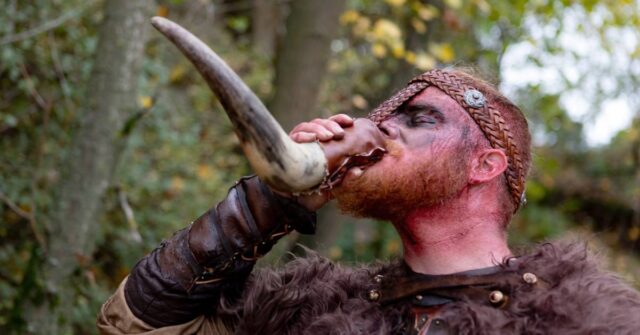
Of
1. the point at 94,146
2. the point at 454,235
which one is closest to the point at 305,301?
the point at 454,235

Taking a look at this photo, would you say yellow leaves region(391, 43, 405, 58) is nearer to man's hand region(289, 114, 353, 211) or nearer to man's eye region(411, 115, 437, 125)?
man's eye region(411, 115, 437, 125)

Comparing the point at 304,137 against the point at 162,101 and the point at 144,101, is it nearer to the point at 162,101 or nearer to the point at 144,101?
the point at 144,101

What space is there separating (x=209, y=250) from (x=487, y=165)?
2.56 ft

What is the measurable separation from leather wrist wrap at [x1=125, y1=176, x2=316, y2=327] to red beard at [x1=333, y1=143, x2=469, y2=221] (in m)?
0.17

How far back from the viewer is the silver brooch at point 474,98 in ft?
8.11

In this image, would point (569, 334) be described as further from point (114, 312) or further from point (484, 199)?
point (114, 312)

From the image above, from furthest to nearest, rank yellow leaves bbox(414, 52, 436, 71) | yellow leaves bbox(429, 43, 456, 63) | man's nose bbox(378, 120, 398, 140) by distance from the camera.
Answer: yellow leaves bbox(429, 43, 456, 63), yellow leaves bbox(414, 52, 436, 71), man's nose bbox(378, 120, 398, 140)

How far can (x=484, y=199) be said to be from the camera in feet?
8.07

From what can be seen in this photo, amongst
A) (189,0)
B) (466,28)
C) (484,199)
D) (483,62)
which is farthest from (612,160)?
(484,199)

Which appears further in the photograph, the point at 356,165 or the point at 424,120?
the point at 424,120

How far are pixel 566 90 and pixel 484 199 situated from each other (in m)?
7.90

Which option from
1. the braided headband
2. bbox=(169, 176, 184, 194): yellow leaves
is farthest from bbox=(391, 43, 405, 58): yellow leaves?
the braided headband

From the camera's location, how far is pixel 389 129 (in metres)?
2.44

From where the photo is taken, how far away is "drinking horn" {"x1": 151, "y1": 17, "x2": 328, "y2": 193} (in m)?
1.99
